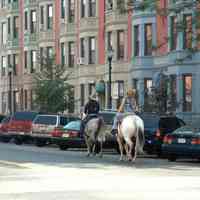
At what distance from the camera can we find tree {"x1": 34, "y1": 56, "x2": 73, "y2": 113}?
49.6 m

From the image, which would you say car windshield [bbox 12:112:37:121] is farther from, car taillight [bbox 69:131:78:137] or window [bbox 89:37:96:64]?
window [bbox 89:37:96:64]

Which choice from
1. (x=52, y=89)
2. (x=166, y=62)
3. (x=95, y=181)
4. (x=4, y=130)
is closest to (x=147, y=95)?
(x=166, y=62)

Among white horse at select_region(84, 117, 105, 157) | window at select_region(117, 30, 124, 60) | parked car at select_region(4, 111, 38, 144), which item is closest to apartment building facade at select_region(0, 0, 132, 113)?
window at select_region(117, 30, 124, 60)

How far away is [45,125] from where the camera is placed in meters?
39.1

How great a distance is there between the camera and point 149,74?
48844 mm

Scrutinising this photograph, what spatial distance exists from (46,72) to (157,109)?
12.3 m

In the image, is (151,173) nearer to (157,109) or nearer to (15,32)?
(157,109)

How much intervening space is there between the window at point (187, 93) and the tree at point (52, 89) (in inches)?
347

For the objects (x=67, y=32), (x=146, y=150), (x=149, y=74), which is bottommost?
(x=146, y=150)

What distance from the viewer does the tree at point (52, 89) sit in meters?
49.6

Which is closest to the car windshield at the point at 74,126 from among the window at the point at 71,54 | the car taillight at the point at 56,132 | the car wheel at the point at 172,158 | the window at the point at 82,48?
the car taillight at the point at 56,132

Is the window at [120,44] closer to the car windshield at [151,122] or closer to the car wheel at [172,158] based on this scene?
the car windshield at [151,122]

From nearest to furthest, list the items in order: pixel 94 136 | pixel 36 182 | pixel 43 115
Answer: pixel 36 182
pixel 94 136
pixel 43 115

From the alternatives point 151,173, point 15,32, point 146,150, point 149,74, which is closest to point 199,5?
point 146,150
